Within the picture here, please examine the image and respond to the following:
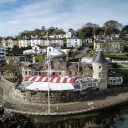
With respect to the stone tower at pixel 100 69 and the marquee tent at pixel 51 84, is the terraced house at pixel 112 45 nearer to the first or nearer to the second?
the stone tower at pixel 100 69

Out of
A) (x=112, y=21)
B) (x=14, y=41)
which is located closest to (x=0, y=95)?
(x=14, y=41)

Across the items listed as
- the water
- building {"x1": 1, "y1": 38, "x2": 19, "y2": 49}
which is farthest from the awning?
building {"x1": 1, "y1": 38, "x2": 19, "y2": 49}

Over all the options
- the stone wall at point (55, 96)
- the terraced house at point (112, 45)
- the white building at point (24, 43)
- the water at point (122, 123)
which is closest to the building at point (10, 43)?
the white building at point (24, 43)

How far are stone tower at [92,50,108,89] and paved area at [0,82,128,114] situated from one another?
9.01 ft

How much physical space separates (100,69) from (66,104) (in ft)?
32.6

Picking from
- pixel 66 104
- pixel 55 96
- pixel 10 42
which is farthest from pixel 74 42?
pixel 66 104

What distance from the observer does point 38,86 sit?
3062cm

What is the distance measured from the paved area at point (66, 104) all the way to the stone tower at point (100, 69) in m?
2.75

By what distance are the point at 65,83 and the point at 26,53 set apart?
4464 cm

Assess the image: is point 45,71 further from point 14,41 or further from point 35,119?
→ point 14,41

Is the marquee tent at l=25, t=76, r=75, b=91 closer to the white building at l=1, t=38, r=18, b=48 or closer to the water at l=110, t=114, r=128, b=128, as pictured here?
the water at l=110, t=114, r=128, b=128

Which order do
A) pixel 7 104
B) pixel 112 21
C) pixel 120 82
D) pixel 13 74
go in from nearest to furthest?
pixel 7 104
pixel 120 82
pixel 13 74
pixel 112 21

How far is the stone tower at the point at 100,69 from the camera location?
3319 centimetres

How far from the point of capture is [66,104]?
29109 mm
